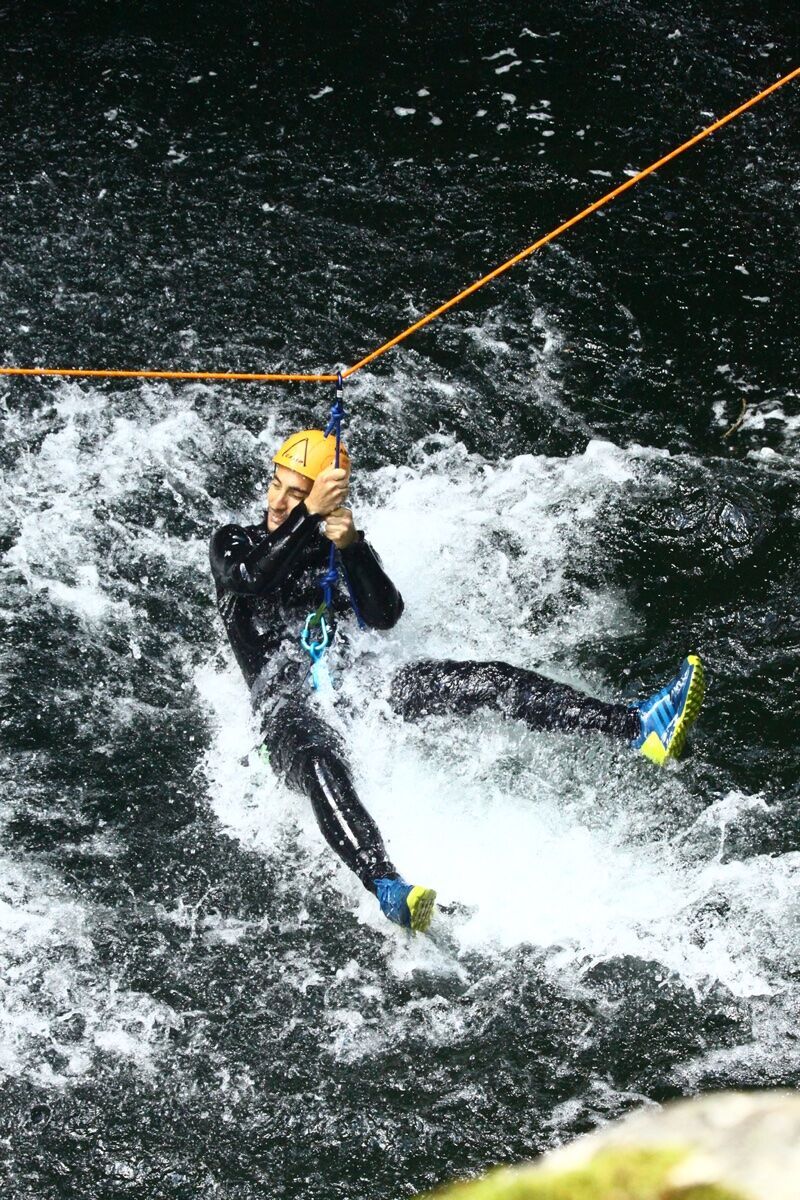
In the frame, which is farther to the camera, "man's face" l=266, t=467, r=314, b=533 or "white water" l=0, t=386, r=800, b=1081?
"man's face" l=266, t=467, r=314, b=533

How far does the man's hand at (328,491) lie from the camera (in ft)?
19.8

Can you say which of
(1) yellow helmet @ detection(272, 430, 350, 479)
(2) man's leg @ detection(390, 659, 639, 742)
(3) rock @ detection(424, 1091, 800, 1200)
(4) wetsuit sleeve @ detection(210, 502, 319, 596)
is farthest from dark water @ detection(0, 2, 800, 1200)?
(3) rock @ detection(424, 1091, 800, 1200)

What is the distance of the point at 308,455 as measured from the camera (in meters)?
6.28

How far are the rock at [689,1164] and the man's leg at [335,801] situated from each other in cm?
355

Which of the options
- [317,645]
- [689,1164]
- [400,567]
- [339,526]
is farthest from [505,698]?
[689,1164]

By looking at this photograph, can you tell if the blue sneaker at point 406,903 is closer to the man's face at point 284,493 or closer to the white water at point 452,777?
the white water at point 452,777

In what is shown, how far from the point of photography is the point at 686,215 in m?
10.4

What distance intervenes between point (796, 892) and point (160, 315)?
607cm

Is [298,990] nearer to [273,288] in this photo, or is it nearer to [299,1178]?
[299,1178]

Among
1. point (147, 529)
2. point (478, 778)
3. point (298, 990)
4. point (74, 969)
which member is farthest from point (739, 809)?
point (147, 529)

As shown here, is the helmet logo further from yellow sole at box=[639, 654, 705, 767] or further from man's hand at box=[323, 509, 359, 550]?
yellow sole at box=[639, 654, 705, 767]

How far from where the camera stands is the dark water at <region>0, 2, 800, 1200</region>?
220 inches

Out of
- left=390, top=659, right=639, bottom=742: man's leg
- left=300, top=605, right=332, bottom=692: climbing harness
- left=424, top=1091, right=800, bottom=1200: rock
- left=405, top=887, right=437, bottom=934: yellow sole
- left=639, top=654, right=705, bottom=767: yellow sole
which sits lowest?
left=424, top=1091, right=800, bottom=1200: rock

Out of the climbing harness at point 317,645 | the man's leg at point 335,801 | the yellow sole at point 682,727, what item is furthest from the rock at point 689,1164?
the climbing harness at point 317,645
